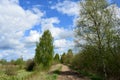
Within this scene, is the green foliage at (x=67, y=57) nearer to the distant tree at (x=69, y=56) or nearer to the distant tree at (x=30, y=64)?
the distant tree at (x=69, y=56)

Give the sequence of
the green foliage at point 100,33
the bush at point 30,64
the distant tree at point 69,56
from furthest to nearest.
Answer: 1. the distant tree at point 69,56
2. the bush at point 30,64
3. the green foliage at point 100,33

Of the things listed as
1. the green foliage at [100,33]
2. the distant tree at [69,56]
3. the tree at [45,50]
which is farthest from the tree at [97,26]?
the distant tree at [69,56]

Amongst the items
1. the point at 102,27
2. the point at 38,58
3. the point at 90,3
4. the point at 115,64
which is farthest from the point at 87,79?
the point at 38,58

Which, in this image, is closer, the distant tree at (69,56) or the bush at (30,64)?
the bush at (30,64)

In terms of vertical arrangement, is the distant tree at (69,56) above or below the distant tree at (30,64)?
above

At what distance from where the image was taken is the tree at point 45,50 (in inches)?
2196

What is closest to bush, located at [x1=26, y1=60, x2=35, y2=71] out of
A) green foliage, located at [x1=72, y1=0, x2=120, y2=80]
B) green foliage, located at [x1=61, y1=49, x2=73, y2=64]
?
green foliage, located at [x1=72, y1=0, x2=120, y2=80]

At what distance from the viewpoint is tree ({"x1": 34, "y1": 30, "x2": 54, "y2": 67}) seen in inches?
2196

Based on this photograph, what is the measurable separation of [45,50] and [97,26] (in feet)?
74.2

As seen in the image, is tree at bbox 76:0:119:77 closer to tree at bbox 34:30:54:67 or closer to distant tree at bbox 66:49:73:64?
tree at bbox 34:30:54:67

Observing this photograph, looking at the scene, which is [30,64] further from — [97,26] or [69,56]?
[69,56]

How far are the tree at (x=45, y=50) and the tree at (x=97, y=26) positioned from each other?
20.8 meters

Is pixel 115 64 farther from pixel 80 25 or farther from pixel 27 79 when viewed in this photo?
pixel 27 79

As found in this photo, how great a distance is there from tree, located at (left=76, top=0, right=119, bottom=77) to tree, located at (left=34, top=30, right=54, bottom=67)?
20825mm
